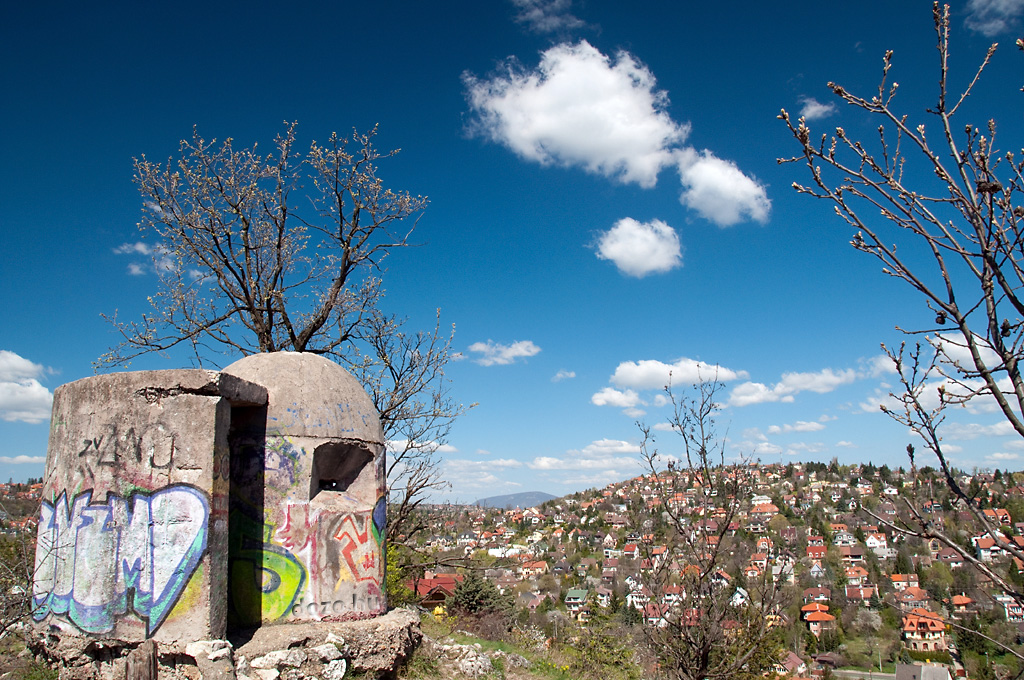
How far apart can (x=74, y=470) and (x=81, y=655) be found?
140cm

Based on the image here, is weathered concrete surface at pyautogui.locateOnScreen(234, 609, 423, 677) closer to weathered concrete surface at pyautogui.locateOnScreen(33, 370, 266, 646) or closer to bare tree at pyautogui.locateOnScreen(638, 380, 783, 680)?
weathered concrete surface at pyautogui.locateOnScreen(33, 370, 266, 646)

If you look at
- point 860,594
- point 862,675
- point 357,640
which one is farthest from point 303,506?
point 860,594

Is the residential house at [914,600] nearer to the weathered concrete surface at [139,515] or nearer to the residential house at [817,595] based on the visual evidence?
the weathered concrete surface at [139,515]

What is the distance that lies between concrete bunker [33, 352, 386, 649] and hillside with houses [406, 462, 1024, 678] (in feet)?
15.0

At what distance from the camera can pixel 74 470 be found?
17.1 ft

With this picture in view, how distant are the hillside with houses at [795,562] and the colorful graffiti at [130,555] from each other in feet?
15.2

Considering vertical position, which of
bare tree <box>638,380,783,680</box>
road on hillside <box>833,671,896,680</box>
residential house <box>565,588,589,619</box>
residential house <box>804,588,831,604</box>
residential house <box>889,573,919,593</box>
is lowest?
road on hillside <box>833,671,896,680</box>

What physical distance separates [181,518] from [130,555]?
44cm

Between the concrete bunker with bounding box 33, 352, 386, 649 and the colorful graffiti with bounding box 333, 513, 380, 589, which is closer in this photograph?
the concrete bunker with bounding box 33, 352, 386, 649

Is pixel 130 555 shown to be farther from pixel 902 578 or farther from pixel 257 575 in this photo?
pixel 902 578

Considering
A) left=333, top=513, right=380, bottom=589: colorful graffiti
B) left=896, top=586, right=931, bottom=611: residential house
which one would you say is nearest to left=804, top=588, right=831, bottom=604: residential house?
left=896, top=586, right=931, bottom=611: residential house

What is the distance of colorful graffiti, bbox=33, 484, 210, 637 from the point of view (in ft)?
16.2

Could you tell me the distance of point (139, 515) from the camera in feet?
16.4

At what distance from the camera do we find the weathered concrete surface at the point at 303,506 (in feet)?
19.4
